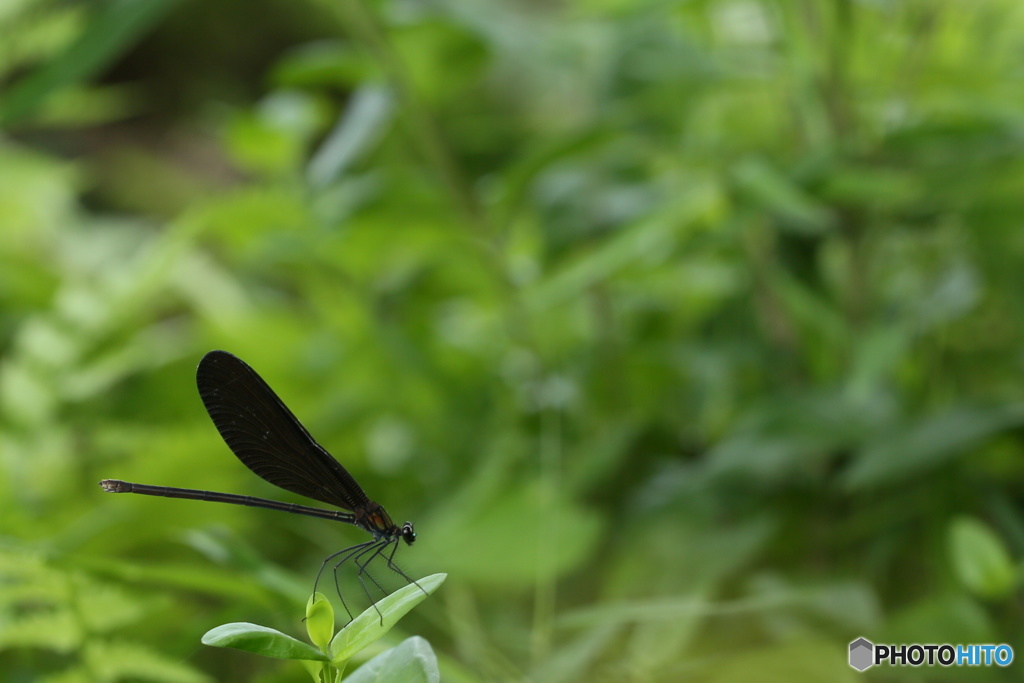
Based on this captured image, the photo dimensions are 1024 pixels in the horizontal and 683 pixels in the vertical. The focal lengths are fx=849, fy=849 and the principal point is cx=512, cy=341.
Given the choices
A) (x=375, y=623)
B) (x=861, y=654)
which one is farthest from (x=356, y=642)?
(x=861, y=654)

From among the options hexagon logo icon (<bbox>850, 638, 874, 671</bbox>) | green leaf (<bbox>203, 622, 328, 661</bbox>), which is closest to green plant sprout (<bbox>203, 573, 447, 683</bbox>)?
green leaf (<bbox>203, 622, 328, 661</bbox>)

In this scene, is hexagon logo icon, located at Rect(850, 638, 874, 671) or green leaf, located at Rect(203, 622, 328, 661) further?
hexagon logo icon, located at Rect(850, 638, 874, 671)

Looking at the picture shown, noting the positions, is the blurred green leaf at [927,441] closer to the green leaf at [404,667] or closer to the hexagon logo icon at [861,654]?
the hexagon logo icon at [861,654]

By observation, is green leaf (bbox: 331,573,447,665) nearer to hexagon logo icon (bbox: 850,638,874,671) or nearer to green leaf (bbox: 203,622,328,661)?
green leaf (bbox: 203,622,328,661)

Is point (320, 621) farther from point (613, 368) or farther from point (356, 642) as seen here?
point (613, 368)

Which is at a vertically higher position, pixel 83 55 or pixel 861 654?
pixel 83 55

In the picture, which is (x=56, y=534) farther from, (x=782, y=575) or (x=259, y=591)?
(x=782, y=575)

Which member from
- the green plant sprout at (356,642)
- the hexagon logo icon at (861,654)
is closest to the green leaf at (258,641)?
the green plant sprout at (356,642)

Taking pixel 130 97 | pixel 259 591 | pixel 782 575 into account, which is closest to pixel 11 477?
pixel 259 591
